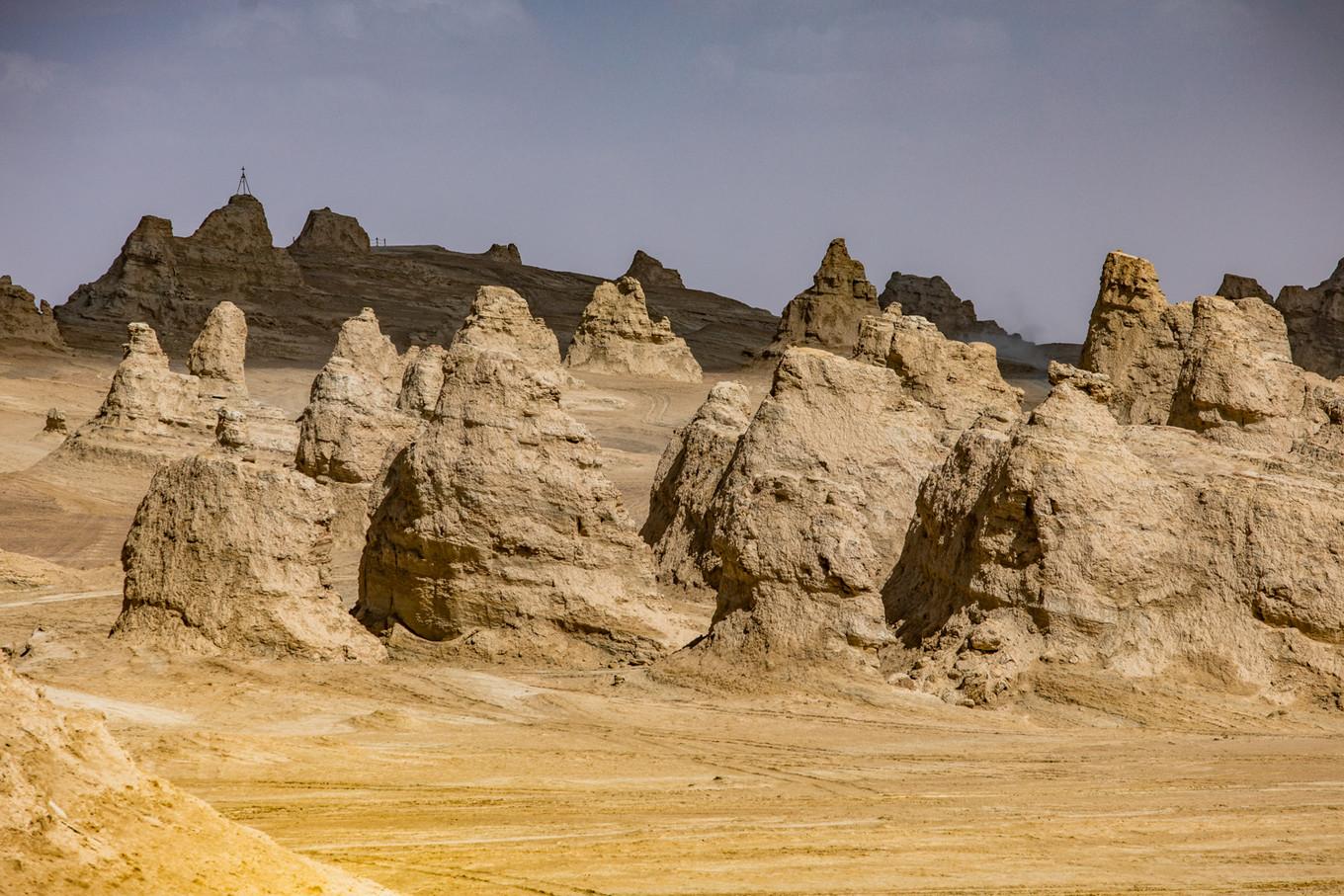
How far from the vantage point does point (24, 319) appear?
4841 cm

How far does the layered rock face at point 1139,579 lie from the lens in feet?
40.8

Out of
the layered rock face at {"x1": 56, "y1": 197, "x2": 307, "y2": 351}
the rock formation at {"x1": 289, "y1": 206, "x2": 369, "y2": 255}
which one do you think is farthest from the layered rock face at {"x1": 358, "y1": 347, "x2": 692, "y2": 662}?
the rock formation at {"x1": 289, "y1": 206, "x2": 369, "y2": 255}

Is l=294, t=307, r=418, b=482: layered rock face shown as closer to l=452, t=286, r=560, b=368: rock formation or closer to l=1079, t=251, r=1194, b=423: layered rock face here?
l=1079, t=251, r=1194, b=423: layered rock face

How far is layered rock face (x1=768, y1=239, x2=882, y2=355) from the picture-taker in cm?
5328

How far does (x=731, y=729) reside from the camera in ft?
36.2

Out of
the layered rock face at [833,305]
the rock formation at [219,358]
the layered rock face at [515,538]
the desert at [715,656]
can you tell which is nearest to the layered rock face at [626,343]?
the layered rock face at [833,305]

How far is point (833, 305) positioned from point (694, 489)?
117 feet

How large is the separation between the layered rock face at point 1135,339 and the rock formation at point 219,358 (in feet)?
61.4

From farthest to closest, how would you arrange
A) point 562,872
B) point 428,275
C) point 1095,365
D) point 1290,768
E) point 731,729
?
→ point 428,275, point 1095,365, point 731,729, point 1290,768, point 562,872

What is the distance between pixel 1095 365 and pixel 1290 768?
19038 millimetres

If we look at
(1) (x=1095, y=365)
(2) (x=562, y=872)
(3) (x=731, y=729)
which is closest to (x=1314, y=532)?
(3) (x=731, y=729)

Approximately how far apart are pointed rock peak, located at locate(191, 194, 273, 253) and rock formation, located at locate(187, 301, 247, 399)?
23545 mm

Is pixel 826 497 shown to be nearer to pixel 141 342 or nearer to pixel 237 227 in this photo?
pixel 141 342

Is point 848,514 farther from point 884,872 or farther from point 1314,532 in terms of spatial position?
point 884,872
